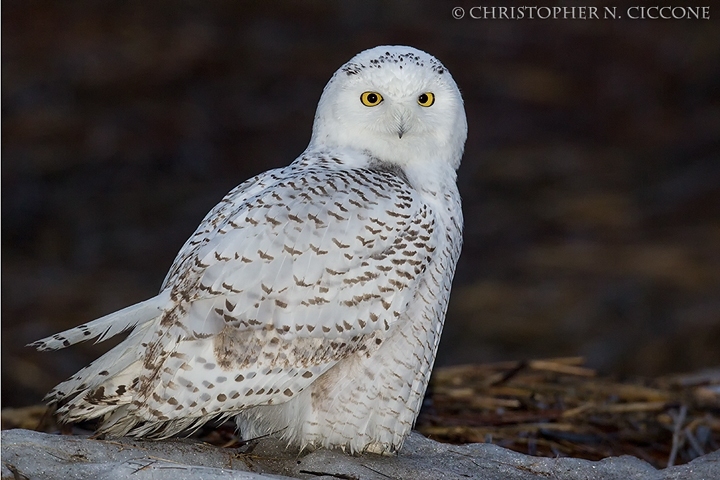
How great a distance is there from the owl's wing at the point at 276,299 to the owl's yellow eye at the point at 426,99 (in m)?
0.34

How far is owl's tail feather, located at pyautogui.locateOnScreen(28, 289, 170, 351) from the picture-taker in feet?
7.50

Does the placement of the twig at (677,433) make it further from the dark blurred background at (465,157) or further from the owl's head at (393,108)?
the dark blurred background at (465,157)

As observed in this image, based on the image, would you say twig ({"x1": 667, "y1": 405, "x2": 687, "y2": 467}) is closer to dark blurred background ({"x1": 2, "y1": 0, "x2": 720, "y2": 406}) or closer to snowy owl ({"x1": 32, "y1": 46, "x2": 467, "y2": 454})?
snowy owl ({"x1": 32, "y1": 46, "x2": 467, "y2": 454})

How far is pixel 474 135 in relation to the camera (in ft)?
20.7

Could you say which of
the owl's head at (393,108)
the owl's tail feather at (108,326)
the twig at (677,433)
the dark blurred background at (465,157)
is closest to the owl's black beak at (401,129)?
the owl's head at (393,108)

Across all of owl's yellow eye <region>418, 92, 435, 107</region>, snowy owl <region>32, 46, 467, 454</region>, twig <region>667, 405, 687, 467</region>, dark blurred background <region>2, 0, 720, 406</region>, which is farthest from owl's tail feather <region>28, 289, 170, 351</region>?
dark blurred background <region>2, 0, 720, 406</region>

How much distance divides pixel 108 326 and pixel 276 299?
38cm

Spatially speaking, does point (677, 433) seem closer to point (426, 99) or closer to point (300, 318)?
point (426, 99)

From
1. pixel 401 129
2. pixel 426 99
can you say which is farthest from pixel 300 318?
pixel 426 99

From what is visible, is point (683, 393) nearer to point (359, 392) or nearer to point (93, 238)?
point (359, 392)

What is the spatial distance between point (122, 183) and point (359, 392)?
12.1 feet

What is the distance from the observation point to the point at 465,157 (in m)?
6.22

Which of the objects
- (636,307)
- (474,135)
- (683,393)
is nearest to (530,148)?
(474,135)

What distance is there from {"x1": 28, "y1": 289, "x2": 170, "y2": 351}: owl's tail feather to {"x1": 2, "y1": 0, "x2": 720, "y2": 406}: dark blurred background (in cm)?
240
